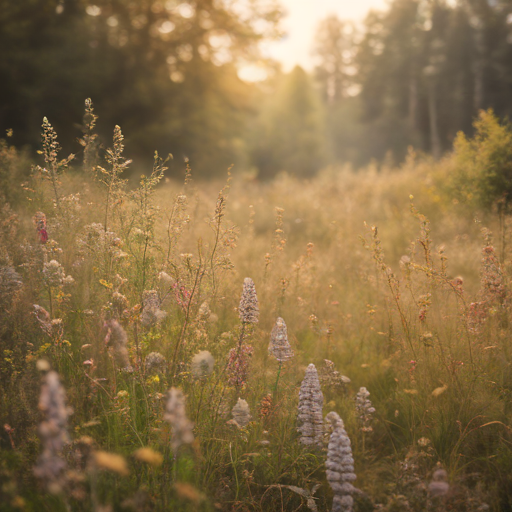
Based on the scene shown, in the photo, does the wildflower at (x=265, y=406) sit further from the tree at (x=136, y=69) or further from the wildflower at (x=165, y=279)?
the tree at (x=136, y=69)

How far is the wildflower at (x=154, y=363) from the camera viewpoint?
229 cm

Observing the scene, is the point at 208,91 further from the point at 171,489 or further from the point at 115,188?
the point at 171,489

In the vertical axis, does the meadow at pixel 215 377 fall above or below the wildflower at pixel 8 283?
below

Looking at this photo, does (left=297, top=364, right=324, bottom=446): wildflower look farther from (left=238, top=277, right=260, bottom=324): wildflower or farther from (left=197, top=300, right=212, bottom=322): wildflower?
(left=197, top=300, right=212, bottom=322): wildflower

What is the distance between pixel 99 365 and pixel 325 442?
56.8 inches

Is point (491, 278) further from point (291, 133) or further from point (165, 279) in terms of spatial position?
point (291, 133)

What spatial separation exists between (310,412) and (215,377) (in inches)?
24.6

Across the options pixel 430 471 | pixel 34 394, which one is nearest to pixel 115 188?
pixel 34 394

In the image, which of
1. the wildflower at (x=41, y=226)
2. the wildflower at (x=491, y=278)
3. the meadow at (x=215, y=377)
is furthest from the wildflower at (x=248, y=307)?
the wildflower at (x=491, y=278)

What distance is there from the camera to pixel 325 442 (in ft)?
7.68

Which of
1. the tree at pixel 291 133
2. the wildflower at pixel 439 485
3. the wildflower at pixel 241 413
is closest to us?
the wildflower at pixel 439 485

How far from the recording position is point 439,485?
72.0 inches

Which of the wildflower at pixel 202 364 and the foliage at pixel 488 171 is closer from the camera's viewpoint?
the wildflower at pixel 202 364

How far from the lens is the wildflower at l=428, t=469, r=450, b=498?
5.98 feet
